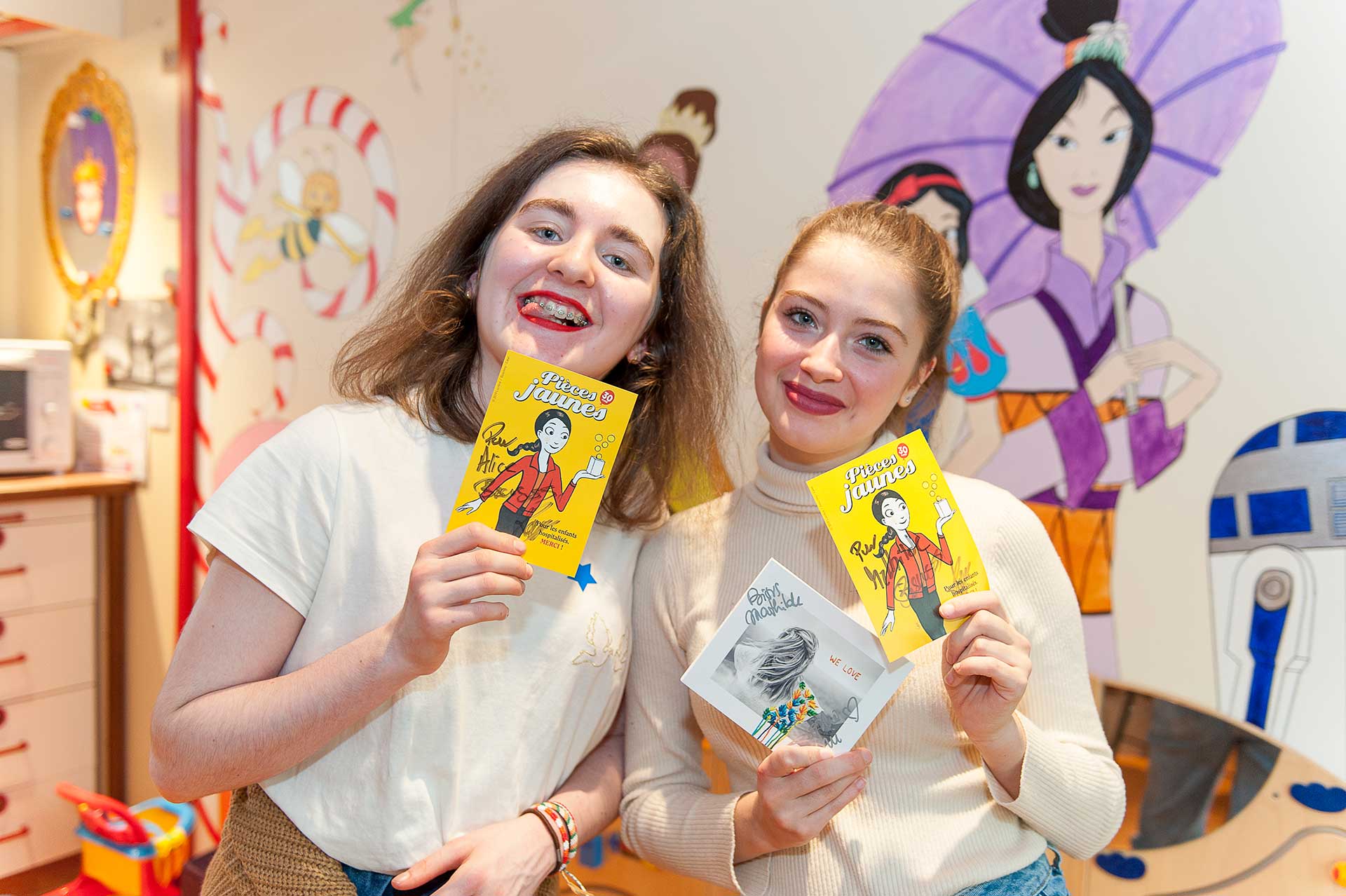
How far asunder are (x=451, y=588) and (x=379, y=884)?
0.42 metres

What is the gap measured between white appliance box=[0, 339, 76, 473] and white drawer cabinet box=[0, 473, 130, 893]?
66mm

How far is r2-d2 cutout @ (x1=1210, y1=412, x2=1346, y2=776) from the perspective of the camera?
1569 millimetres

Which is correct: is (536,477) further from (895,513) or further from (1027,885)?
(1027,885)

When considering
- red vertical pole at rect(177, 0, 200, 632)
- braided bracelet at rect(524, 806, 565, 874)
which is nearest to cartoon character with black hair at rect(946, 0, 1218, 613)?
braided bracelet at rect(524, 806, 565, 874)

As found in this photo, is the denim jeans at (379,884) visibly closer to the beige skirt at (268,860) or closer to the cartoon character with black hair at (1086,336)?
the beige skirt at (268,860)

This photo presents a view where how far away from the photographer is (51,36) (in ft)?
10.3

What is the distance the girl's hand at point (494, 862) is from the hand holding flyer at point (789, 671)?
293 mm

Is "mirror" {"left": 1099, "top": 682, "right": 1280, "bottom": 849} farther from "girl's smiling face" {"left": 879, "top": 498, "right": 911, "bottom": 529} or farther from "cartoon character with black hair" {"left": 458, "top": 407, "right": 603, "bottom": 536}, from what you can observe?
"cartoon character with black hair" {"left": 458, "top": 407, "right": 603, "bottom": 536}

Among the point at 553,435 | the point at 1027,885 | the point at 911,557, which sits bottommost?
the point at 1027,885

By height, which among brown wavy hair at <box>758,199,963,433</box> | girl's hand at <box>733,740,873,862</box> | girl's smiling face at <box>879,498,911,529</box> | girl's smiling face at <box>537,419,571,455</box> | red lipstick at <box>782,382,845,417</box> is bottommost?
girl's hand at <box>733,740,873,862</box>

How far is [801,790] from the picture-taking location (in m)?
1.15

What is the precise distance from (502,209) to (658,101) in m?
0.91

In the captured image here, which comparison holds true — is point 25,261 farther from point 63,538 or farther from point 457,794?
point 457,794

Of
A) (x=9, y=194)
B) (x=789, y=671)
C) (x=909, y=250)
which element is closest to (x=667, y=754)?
(x=789, y=671)
